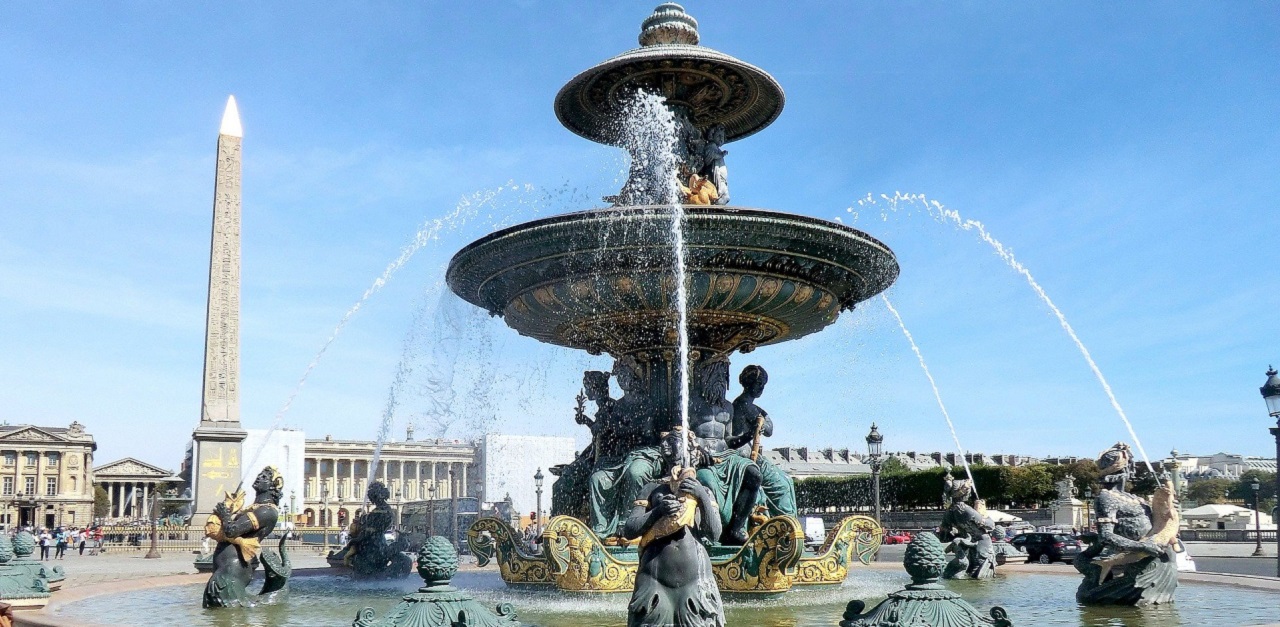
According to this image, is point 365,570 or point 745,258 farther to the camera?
point 365,570

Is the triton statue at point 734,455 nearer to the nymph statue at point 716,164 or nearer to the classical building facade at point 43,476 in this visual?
the nymph statue at point 716,164

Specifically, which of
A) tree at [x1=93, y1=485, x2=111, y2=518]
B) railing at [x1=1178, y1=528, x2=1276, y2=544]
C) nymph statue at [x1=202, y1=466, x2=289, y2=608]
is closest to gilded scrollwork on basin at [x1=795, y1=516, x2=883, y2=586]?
nymph statue at [x1=202, y1=466, x2=289, y2=608]

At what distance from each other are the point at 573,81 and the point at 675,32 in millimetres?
1314

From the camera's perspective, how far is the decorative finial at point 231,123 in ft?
129

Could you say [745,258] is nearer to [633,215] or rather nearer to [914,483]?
[633,215]

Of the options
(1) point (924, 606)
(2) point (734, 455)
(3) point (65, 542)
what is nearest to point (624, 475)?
(2) point (734, 455)

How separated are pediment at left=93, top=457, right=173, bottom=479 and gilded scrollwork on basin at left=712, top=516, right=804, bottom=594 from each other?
143479 mm

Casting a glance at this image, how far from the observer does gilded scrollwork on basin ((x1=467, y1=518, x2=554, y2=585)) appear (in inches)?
368

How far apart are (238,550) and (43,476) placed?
13792 centimetres

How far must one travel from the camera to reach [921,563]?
4.94m

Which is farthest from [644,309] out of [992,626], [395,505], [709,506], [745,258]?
[395,505]

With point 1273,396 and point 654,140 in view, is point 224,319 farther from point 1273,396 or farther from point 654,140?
point 1273,396

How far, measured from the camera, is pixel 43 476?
127 metres

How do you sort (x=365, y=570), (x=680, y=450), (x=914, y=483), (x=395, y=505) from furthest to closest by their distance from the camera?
(x=395, y=505), (x=914, y=483), (x=365, y=570), (x=680, y=450)
